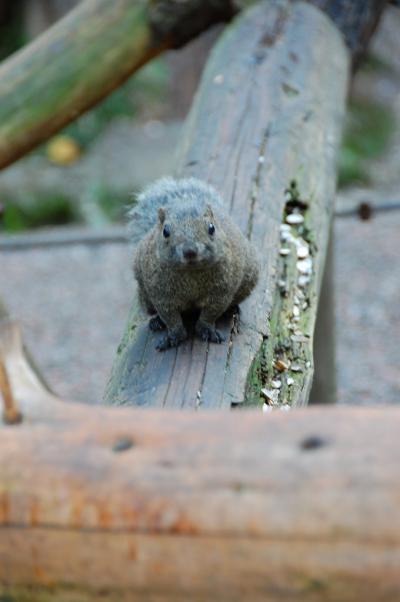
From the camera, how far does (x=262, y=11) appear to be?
381cm

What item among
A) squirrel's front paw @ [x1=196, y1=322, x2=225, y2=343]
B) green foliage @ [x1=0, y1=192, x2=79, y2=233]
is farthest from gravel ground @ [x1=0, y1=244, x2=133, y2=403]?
squirrel's front paw @ [x1=196, y1=322, x2=225, y2=343]

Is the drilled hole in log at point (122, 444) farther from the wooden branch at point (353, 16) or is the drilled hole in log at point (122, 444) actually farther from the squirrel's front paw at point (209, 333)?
the wooden branch at point (353, 16)

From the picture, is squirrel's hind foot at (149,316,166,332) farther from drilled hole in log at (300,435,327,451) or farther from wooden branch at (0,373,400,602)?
drilled hole in log at (300,435,327,451)

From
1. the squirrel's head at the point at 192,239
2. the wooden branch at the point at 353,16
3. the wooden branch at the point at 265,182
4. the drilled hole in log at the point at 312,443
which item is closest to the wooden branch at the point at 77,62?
the wooden branch at the point at 265,182

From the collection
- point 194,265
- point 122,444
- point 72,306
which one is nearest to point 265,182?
point 194,265

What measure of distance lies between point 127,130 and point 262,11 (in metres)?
5.35

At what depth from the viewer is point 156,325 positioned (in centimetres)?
246

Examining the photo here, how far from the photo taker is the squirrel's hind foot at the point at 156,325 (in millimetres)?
2443

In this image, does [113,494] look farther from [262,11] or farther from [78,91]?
[262,11]

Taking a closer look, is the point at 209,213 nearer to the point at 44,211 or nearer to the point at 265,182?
the point at 265,182

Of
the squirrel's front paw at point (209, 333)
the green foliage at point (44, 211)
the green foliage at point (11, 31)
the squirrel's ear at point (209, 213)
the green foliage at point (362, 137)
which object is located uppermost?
the squirrel's ear at point (209, 213)

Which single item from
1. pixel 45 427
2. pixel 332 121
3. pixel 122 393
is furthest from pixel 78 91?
pixel 45 427

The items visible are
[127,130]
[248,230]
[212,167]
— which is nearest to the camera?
[248,230]

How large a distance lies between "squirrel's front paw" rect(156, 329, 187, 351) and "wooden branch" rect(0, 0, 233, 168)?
4.38 ft
